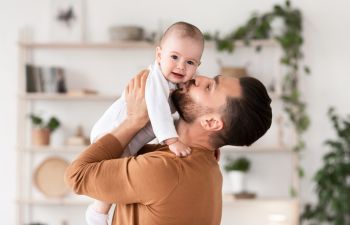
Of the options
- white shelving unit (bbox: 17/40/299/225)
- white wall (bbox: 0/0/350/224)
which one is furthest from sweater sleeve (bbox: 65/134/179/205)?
white wall (bbox: 0/0/350/224)

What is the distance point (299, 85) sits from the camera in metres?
5.90

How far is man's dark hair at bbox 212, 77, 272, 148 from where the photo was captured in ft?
5.74

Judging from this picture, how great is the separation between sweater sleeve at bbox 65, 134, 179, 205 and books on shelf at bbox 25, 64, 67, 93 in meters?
4.13

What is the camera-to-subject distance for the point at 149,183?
167 centimetres

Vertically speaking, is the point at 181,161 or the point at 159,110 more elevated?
the point at 159,110

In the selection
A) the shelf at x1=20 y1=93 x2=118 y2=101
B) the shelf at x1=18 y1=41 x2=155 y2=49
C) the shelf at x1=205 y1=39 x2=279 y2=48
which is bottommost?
the shelf at x1=20 y1=93 x2=118 y2=101

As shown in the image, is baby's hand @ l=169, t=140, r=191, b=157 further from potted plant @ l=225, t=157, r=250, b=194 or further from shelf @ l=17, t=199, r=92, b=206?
shelf @ l=17, t=199, r=92, b=206

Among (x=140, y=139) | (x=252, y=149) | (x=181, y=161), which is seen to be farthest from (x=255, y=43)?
(x=181, y=161)

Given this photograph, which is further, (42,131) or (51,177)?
(51,177)

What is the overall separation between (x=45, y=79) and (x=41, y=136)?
1.54 ft

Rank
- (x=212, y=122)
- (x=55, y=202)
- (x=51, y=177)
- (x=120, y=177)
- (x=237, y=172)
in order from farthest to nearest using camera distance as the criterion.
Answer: (x=51, y=177) < (x=55, y=202) < (x=237, y=172) < (x=212, y=122) < (x=120, y=177)

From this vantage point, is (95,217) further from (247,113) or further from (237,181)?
(237,181)

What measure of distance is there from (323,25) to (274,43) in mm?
462

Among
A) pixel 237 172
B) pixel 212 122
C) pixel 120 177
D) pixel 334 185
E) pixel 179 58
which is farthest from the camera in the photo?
pixel 237 172
